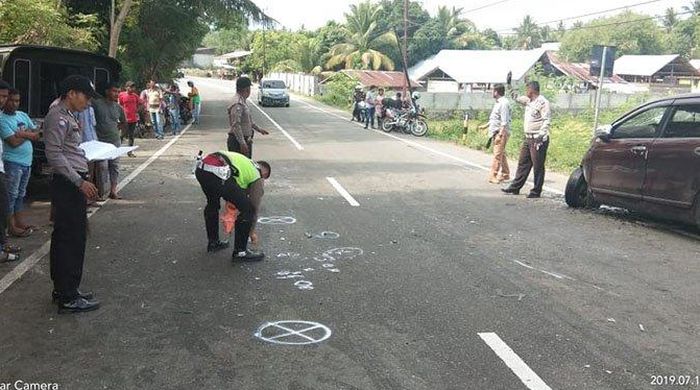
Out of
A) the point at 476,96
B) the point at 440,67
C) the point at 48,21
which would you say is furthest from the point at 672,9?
the point at 48,21

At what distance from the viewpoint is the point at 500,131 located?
1166cm

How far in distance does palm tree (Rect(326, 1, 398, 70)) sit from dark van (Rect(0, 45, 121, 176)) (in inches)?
1754

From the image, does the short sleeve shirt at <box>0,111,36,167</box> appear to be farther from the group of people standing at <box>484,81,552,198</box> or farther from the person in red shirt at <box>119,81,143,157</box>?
the person in red shirt at <box>119,81,143,157</box>

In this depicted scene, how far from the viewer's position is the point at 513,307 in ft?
16.3

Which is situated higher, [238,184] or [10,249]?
[238,184]

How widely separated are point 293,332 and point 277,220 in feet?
12.2

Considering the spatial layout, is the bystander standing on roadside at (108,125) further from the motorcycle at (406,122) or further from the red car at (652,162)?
the motorcycle at (406,122)

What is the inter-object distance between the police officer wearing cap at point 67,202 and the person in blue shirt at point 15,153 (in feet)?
7.08

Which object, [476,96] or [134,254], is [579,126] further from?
[134,254]

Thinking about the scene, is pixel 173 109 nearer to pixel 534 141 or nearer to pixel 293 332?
pixel 534 141

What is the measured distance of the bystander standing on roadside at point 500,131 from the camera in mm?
11539

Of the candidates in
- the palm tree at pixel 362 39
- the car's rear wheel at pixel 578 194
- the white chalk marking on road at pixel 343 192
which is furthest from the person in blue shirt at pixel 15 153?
the palm tree at pixel 362 39

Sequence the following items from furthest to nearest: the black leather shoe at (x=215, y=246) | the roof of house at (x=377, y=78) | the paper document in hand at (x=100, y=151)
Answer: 1. the roof of house at (x=377, y=78)
2. the black leather shoe at (x=215, y=246)
3. the paper document in hand at (x=100, y=151)

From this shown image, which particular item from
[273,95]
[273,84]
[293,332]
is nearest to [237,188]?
[293,332]
